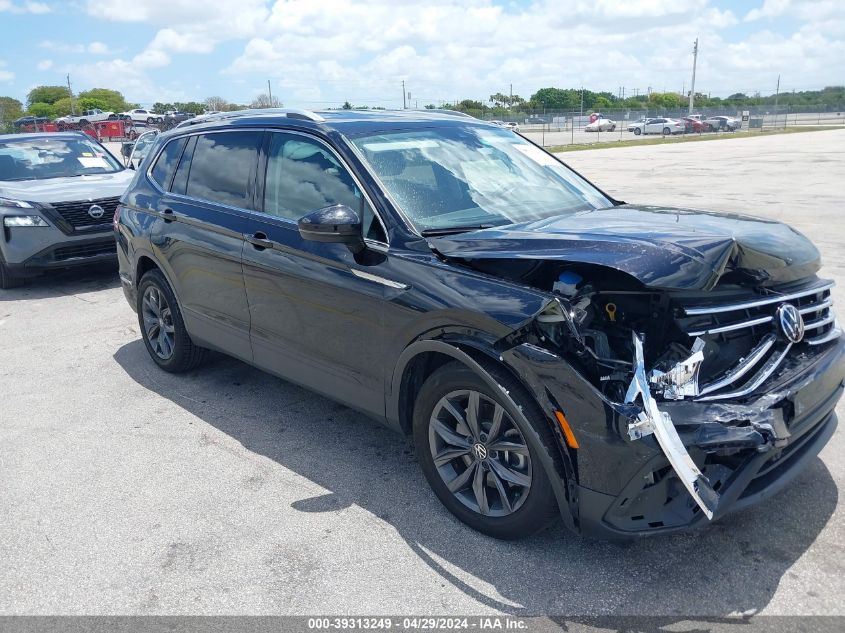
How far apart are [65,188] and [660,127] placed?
54476 mm

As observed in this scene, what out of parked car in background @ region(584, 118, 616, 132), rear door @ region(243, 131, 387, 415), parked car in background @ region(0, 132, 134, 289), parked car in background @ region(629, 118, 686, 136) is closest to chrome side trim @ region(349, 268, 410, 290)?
rear door @ region(243, 131, 387, 415)

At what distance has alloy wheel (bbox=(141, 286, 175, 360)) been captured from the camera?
558cm

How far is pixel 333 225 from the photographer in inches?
137

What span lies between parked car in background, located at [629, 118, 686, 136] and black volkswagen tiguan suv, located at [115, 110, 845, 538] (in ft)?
182

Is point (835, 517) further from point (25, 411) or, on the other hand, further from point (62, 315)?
point (62, 315)

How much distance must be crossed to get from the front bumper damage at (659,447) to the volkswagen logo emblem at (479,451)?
1.48 ft

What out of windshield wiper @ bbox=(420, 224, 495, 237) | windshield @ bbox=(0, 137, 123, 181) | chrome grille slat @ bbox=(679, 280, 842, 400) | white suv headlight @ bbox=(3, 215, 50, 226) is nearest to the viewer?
chrome grille slat @ bbox=(679, 280, 842, 400)

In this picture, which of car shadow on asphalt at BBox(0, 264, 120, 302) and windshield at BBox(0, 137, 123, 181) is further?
windshield at BBox(0, 137, 123, 181)

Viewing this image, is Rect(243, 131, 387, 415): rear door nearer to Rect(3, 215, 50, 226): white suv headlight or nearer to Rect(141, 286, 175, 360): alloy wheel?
Rect(141, 286, 175, 360): alloy wheel

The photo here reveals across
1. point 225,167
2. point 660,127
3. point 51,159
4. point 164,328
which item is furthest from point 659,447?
point 660,127

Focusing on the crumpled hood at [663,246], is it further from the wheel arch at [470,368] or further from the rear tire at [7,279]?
the rear tire at [7,279]

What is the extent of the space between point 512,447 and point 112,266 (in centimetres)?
790

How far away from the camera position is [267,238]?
14.0 ft

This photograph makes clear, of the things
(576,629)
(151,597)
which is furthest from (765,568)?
(151,597)
